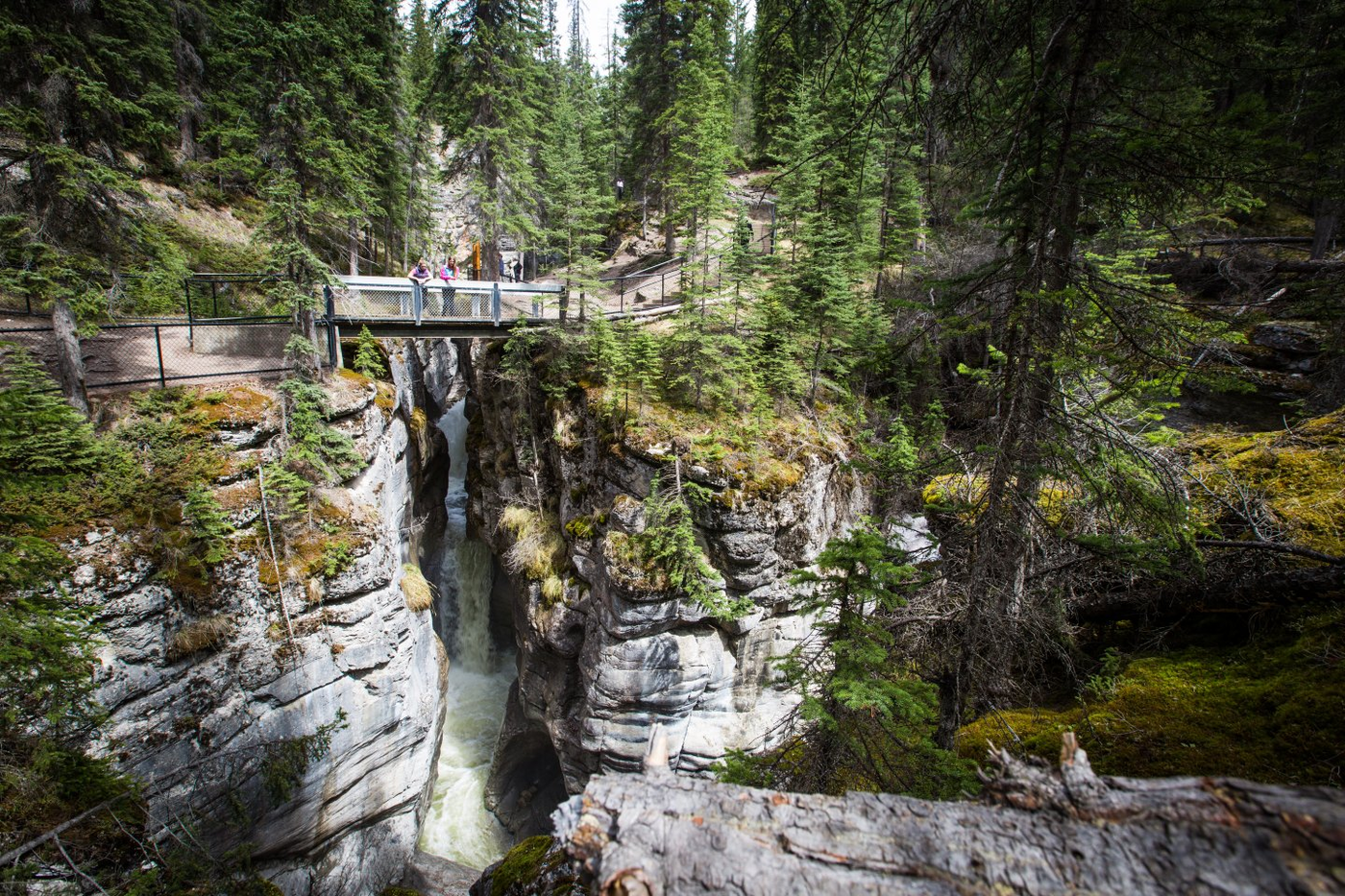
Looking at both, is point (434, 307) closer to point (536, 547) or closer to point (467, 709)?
point (536, 547)

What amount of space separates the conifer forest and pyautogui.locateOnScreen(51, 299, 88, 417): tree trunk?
7 cm

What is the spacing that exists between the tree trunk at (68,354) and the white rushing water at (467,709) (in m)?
10.4

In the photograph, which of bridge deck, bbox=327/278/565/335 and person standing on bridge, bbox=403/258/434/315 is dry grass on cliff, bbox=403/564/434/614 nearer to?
bridge deck, bbox=327/278/565/335

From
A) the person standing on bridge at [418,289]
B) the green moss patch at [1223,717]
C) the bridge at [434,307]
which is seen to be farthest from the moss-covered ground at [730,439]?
the green moss patch at [1223,717]

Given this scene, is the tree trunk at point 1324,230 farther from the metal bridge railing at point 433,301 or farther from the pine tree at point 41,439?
the pine tree at point 41,439

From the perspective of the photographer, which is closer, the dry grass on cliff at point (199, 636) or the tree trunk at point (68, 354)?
the tree trunk at point (68, 354)

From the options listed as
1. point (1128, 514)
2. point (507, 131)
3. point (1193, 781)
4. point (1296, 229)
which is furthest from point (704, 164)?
point (1296, 229)

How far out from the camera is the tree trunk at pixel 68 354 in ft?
24.1

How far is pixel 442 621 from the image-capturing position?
16.3 metres

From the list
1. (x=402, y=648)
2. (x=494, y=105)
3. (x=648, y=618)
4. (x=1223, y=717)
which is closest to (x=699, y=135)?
(x=494, y=105)

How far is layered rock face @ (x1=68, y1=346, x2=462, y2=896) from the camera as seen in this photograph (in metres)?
7.16

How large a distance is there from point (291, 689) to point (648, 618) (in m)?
6.18

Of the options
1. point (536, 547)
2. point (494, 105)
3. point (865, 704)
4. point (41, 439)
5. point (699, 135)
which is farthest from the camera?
point (494, 105)

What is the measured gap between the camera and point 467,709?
50.4ft
